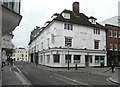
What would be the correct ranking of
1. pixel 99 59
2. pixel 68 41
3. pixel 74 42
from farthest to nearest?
pixel 99 59, pixel 74 42, pixel 68 41

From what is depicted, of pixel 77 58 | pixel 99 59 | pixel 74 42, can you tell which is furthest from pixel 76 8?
pixel 99 59

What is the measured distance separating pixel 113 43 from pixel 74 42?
10695mm

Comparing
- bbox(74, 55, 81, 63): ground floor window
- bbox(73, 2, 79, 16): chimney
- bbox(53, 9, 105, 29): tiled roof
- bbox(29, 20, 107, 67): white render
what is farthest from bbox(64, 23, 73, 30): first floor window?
bbox(74, 55, 81, 63): ground floor window

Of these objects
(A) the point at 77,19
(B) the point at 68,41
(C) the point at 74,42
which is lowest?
(C) the point at 74,42

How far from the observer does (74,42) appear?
88.9 ft

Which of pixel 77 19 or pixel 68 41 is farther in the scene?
pixel 77 19

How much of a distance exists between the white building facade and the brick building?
1.26 metres

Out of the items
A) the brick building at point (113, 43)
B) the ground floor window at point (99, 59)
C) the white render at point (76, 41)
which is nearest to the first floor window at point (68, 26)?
the white render at point (76, 41)

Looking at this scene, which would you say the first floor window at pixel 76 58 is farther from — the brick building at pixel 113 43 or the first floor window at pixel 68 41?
the brick building at pixel 113 43

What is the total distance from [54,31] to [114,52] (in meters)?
15.2

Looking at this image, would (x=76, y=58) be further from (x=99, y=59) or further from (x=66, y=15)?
(x=66, y=15)

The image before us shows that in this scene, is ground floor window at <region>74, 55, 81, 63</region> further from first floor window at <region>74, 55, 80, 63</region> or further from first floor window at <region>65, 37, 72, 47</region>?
first floor window at <region>65, 37, 72, 47</region>

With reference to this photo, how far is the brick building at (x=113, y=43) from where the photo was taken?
101 ft

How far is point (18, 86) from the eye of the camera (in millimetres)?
8352
